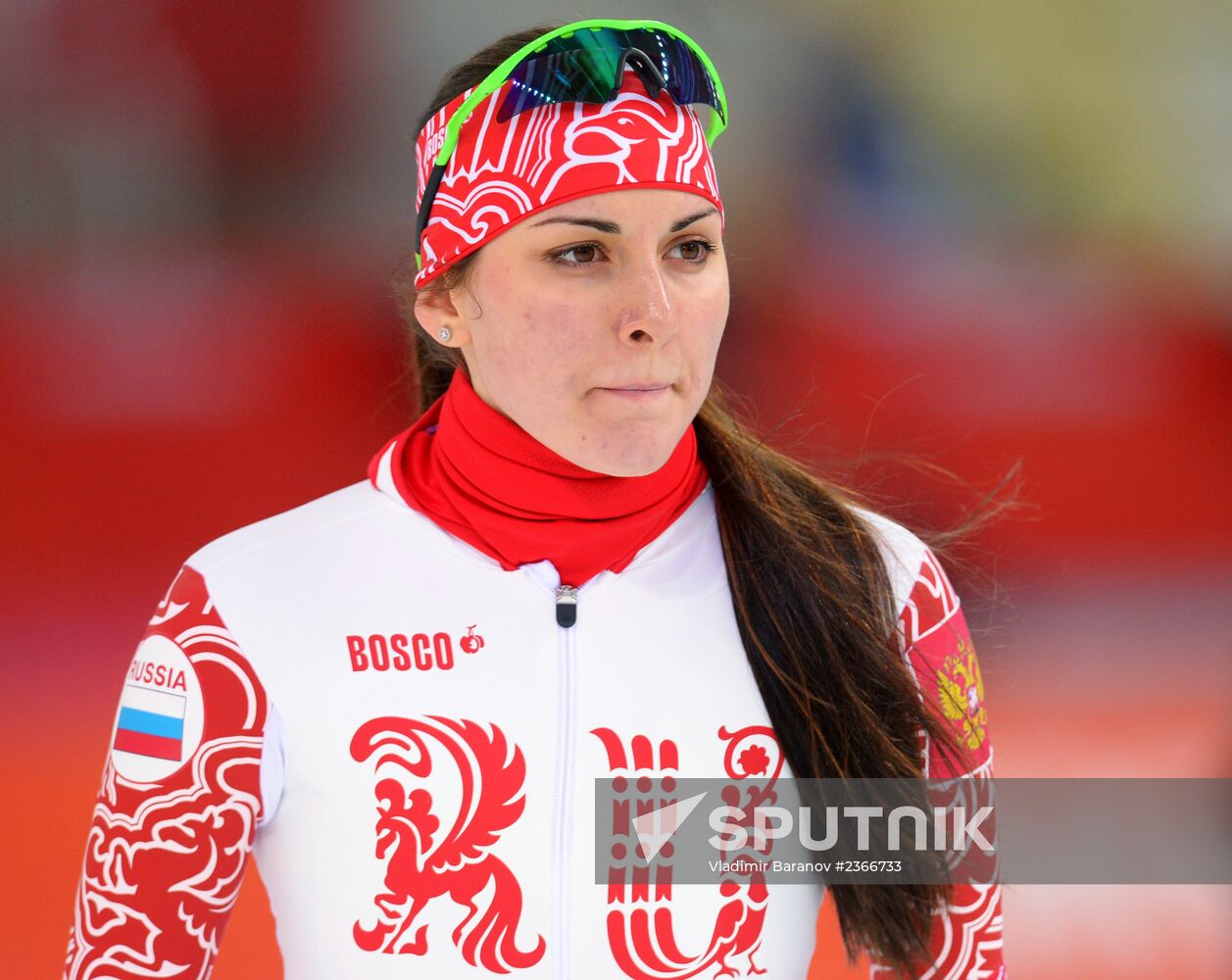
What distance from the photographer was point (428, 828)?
5.12 ft

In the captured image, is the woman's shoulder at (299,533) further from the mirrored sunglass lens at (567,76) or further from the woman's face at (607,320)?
the mirrored sunglass lens at (567,76)

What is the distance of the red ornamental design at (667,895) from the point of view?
1.56 m

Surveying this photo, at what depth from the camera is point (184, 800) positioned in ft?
5.11

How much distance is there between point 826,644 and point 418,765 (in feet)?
1.47

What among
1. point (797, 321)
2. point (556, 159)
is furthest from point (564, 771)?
point (797, 321)

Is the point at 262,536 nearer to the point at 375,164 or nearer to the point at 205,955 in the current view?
the point at 205,955

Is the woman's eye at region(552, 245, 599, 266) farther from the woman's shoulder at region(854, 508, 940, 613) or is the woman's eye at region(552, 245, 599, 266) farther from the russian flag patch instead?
the russian flag patch

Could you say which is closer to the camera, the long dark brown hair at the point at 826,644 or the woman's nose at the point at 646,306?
the woman's nose at the point at 646,306

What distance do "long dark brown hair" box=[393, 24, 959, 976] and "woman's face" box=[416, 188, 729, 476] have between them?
4.0 inches

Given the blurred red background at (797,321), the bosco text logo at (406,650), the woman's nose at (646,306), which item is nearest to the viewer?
the woman's nose at (646,306)

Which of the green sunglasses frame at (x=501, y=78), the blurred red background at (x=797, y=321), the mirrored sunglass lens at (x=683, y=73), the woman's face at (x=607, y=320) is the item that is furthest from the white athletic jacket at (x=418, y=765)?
the blurred red background at (x=797, y=321)

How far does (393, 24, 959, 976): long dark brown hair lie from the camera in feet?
5.29

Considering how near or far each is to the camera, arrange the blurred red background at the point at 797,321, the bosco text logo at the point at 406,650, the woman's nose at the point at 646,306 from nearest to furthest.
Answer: the woman's nose at the point at 646,306 → the bosco text logo at the point at 406,650 → the blurred red background at the point at 797,321

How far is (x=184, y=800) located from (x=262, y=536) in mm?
292
